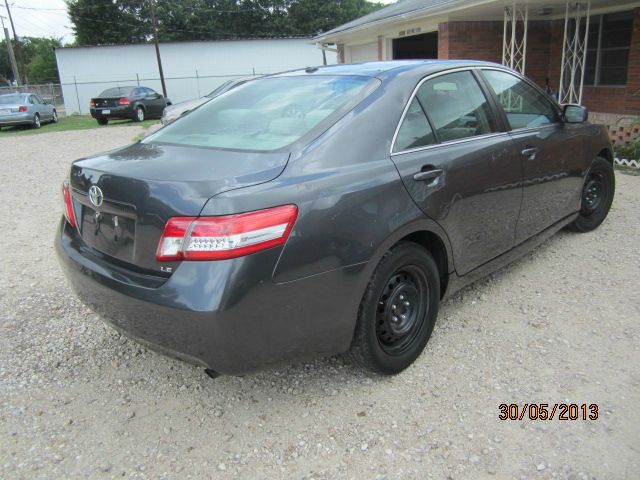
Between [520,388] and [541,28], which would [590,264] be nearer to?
[520,388]

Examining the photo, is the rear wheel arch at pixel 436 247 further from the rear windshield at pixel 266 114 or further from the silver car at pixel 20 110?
the silver car at pixel 20 110

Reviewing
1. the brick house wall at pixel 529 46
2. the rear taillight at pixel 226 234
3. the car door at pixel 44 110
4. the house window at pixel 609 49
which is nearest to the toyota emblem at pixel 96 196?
the rear taillight at pixel 226 234

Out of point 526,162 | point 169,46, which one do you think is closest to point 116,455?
point 526,162

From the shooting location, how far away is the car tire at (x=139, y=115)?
21.5 m

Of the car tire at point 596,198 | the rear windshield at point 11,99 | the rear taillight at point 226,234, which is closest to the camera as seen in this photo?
the rear taillight at point 226,234

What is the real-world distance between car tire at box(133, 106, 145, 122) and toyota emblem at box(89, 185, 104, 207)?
20532mm

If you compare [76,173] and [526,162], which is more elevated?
[76,173]

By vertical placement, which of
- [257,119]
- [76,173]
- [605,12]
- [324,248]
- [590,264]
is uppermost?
[605,12]

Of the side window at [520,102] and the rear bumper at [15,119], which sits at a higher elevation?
the side window at [520,102]

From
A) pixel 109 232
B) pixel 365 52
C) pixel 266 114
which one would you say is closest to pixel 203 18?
pixel 365 52

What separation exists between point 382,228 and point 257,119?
0.98 metres

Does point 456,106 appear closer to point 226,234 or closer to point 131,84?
point 226,234

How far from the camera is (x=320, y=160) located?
95.3 inches
